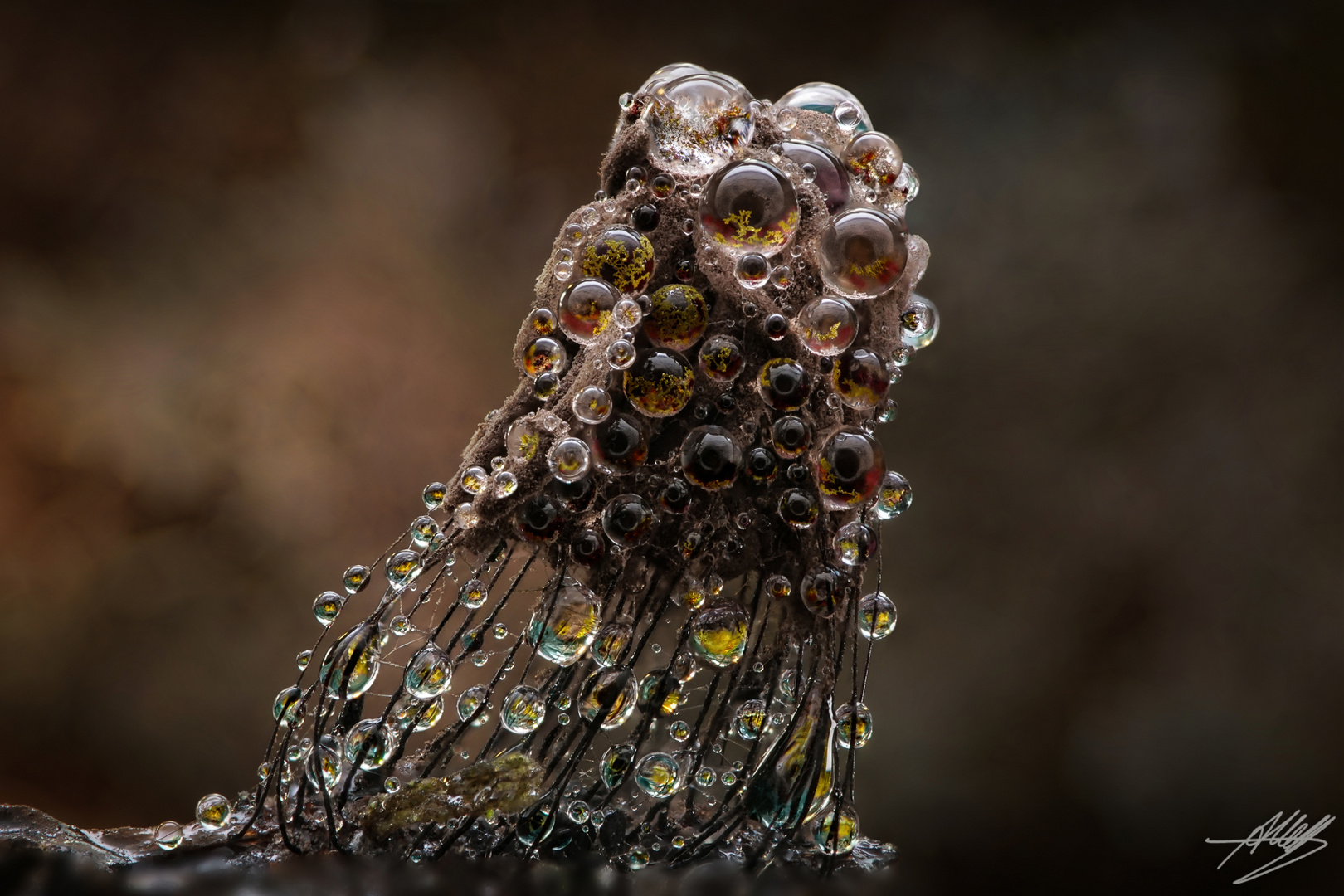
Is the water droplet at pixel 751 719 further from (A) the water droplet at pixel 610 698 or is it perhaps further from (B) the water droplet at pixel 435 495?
(B) the water droplet at pixel 435 495

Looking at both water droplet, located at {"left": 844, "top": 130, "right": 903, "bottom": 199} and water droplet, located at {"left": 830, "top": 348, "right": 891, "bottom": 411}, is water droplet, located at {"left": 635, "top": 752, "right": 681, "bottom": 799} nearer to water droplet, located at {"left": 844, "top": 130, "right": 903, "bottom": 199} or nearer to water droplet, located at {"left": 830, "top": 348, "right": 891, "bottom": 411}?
water droplet, located at {"left": 830, "top": 348, "right": 891, "bottom": 411}

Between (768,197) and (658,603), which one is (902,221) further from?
(658,603)

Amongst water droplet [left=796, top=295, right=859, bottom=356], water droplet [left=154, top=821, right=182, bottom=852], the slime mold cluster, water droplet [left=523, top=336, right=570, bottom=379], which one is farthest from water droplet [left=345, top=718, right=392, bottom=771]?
water droplet [left=796, top=295, right=859, bottom=356]

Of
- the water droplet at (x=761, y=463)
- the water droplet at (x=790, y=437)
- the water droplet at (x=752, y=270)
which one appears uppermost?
the water droplet at (x=752, y=270)

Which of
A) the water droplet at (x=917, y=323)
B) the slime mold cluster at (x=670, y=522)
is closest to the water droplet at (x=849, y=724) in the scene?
the slime mold cluster at (x=670, y=522)

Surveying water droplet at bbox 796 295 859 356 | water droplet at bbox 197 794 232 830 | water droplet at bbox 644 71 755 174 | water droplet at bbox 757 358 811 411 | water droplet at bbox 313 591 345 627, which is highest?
water droplet at bbox 644 71 755 174

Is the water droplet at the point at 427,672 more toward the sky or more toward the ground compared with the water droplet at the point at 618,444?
more toward the ground

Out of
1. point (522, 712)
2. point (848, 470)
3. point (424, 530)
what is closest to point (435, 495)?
point (424, 530)

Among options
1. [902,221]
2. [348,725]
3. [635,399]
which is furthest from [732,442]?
[348,725]
